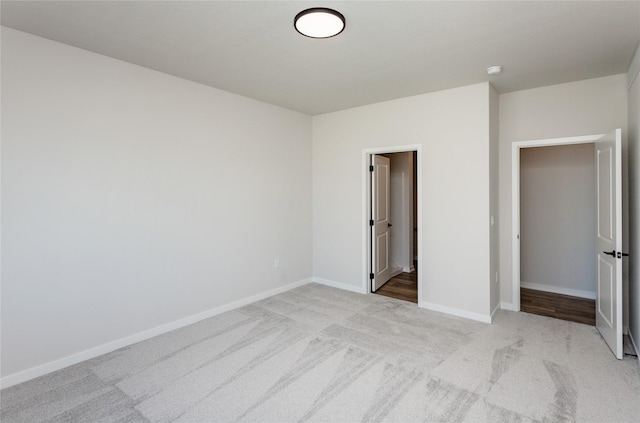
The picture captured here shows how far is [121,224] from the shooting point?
3.07 metres

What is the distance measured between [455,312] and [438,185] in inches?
59.9

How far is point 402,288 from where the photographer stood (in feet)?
16.3

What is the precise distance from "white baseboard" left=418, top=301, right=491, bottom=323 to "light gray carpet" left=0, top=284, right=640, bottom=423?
0.57ft

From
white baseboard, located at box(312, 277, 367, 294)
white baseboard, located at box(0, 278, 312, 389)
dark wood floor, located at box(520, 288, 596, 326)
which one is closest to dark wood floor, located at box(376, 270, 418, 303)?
white baseboard, located at box(312, 277, 367, 294)

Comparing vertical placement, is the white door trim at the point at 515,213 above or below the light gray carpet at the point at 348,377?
above

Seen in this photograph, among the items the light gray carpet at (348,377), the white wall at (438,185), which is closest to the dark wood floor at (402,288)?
the white wall at (438,185)

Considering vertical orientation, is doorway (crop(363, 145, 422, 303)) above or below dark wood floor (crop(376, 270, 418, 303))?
above

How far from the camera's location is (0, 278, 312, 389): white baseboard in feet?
8.30

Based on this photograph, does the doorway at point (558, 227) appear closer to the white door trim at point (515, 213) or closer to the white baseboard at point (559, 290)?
the white baseboard at point (559, 290)

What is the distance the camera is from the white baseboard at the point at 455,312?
3646 millimetres

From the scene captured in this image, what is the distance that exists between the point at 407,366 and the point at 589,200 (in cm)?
370

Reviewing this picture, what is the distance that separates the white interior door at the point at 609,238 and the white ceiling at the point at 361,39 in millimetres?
850

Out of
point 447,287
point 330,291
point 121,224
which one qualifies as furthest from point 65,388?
point 447,287

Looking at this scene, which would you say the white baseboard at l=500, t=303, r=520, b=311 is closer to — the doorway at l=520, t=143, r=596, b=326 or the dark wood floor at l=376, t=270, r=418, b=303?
the doorway at l=520, t=143, r=596, b=326
